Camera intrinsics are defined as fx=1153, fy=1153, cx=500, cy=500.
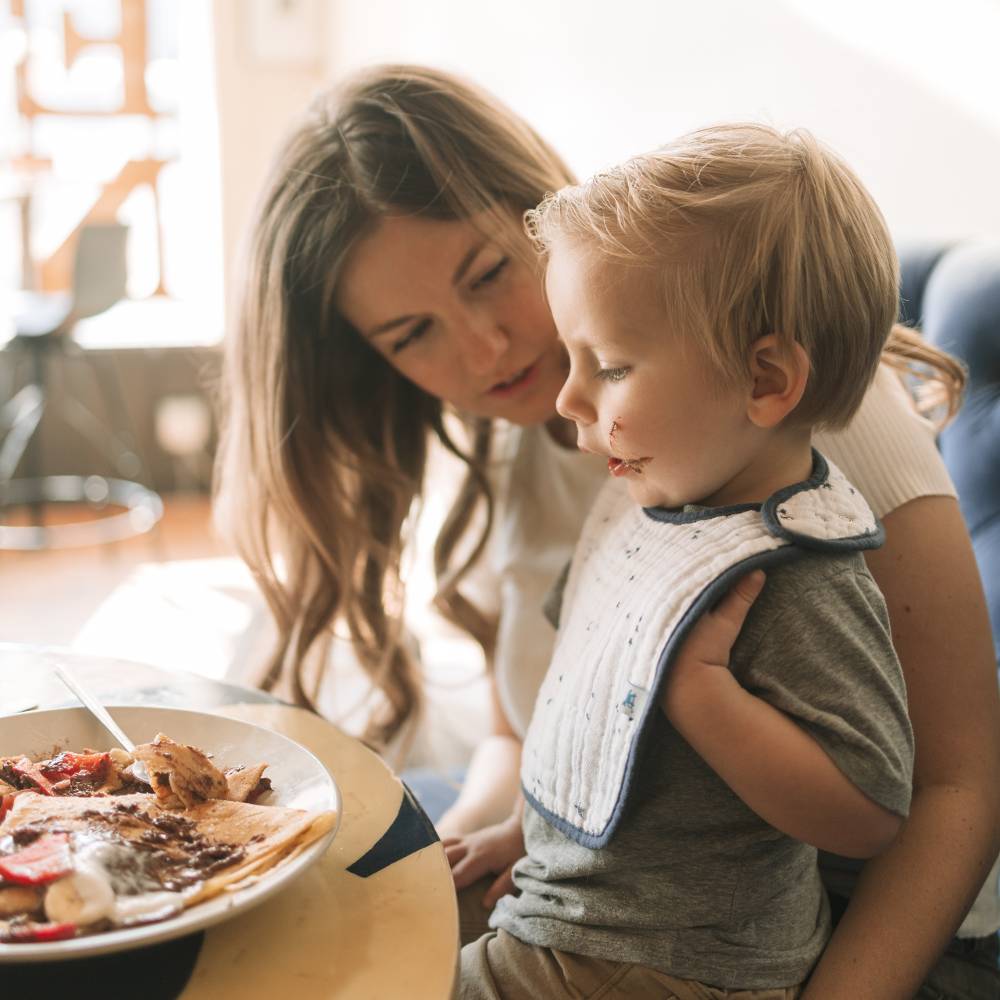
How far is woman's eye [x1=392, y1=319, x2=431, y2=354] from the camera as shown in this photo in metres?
1.31

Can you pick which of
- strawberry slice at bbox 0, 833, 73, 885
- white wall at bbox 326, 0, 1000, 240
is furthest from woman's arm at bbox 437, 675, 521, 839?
white wall at bbox 326, 0, 1000, 240

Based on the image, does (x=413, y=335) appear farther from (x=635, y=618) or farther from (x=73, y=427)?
(x=73, y=427)

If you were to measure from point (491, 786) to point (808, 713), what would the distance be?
2.27ft

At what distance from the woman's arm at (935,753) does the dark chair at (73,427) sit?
141 inches

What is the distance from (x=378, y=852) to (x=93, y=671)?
47 centimetres

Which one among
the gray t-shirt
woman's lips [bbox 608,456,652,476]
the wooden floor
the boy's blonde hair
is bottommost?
the wooden floor

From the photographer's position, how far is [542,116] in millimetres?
3166

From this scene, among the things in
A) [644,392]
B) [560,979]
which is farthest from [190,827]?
[644,392]

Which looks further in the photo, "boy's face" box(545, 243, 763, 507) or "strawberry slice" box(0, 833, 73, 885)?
"boy's face" box(545, 243, 763, 507)

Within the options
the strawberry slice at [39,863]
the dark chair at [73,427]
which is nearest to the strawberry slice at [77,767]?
the strawberry slice at [39,863]

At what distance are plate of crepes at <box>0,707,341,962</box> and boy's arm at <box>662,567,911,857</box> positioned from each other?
27 centimetres

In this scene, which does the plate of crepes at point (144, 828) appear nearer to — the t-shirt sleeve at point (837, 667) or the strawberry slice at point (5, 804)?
the strawberry slice at point (5, 804)

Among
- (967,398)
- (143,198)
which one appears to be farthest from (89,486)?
(967,398)

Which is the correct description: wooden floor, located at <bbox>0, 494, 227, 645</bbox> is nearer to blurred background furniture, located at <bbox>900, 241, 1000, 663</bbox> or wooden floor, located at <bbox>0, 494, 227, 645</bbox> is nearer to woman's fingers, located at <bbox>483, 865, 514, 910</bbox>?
woman's fingers, located at <bbox>483, 865, 514, 910</bbox>
